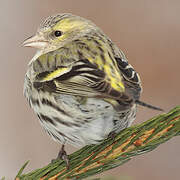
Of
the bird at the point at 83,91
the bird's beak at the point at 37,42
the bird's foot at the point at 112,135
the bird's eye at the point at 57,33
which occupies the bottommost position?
the bird's foot at the point at 112,135

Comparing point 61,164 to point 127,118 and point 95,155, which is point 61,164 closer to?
point 95,155

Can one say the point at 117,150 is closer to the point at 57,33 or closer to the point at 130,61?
the point at 57,33

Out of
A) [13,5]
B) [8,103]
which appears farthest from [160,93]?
[13,5]

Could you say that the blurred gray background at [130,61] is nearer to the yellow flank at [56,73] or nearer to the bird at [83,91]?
the bird at [83,91]

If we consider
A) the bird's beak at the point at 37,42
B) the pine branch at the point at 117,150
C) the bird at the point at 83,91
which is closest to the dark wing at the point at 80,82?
the bird at the point at 83,91

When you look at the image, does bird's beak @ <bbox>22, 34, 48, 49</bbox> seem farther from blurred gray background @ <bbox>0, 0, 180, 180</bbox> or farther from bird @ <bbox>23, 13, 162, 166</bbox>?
blurred gray background @ <bbox>0, 0, 180, 180</bbox>

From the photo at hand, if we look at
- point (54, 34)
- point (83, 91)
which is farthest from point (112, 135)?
point (54, 34)

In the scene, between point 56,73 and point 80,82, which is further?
point 56,73
